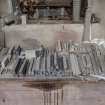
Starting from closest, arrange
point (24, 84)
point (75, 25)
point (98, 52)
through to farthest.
A: point (24, 84) < point (98, 52) < point (75, 25)

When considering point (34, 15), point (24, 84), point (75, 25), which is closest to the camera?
point (24, 84)

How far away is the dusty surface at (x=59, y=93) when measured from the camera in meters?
1.84

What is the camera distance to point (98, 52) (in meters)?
2.27

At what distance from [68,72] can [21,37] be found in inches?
44.9

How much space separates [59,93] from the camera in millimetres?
1856

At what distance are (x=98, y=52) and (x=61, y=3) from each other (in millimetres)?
1032

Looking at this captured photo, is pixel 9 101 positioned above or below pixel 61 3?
below

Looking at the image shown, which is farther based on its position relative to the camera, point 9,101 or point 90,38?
point 90,38

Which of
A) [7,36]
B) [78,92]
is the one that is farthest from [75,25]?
[78,92]

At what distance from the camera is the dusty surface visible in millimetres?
1840

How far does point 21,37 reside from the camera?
2.85m

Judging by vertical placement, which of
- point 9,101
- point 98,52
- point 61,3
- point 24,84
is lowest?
point 9,101

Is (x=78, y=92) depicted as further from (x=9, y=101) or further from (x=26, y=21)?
(x=26, y=21)

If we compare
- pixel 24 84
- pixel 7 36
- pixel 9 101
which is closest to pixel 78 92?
pixel 24 84
